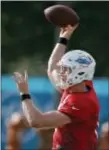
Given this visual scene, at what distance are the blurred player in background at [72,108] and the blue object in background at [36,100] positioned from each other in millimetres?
6671

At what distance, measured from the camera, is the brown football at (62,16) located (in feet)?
34.1

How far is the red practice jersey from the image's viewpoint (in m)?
9.20

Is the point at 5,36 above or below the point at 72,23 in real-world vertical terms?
below

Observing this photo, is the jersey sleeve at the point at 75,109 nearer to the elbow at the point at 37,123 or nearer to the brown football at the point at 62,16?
the elbow at the point at 37,123

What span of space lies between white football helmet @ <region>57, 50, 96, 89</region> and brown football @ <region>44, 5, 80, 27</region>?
97cm

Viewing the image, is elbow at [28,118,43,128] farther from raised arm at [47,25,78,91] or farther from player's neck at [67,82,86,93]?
raised arm at [47,25,78,91]

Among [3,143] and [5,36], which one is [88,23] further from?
[3,143]

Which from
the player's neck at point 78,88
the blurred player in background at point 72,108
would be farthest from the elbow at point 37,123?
the player's neck at point 78,88

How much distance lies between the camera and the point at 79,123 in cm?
927

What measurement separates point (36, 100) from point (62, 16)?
6323 millimetres

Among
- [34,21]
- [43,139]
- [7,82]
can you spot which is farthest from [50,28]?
[43,139]

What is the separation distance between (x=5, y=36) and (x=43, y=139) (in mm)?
13769

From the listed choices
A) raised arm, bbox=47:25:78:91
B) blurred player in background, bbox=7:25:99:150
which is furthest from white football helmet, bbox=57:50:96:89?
raised arm, bbox=47:25:78:91

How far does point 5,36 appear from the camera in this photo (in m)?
26.2
